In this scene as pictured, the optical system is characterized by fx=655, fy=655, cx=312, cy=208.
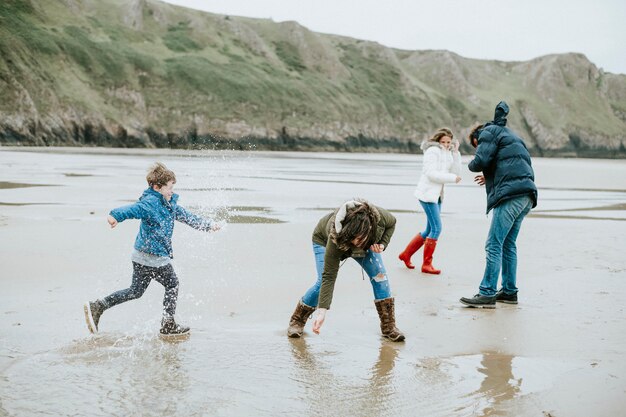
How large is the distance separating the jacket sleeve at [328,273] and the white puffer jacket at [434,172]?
12.6ft

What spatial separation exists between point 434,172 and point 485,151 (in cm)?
169

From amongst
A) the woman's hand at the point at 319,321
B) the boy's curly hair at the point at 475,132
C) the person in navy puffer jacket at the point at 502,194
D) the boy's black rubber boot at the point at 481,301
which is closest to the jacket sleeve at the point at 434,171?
the boy's curly hair at the point at 475,132

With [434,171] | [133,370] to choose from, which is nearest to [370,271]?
[133,370]

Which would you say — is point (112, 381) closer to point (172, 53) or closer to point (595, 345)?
point (595, 345)

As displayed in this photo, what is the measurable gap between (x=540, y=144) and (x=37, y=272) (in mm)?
163011

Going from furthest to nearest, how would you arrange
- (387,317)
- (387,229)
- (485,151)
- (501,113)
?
(501,113) → (485,151) → (387,317) → (387,229)

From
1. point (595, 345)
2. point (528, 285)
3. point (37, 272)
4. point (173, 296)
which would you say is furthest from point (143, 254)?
point (528, 285)

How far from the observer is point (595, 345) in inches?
222

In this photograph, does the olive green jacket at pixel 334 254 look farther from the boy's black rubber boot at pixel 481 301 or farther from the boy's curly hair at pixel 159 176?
the boy's black rubber boot at pixel 481 301

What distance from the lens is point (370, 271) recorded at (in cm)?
564

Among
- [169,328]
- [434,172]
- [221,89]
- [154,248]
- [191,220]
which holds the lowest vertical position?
[169,328]

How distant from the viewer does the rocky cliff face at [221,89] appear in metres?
73.1

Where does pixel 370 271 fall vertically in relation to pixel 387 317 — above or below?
above

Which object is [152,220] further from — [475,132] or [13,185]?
[13,185]
